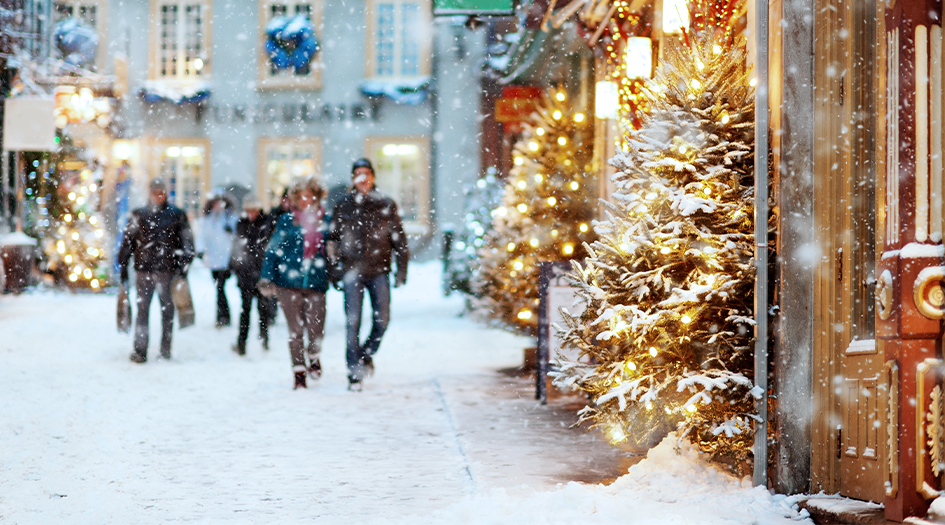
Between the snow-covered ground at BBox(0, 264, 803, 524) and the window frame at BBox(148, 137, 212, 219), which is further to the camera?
the window frame at BBox(148, 137, 212, 219)

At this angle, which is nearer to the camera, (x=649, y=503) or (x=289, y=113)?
(x=649, y=503)

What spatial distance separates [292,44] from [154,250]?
1806 centimetres

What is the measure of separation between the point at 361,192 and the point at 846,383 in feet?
18.7

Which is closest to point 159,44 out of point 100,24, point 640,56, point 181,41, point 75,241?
point 181,41

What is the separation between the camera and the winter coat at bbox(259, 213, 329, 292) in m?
10.2

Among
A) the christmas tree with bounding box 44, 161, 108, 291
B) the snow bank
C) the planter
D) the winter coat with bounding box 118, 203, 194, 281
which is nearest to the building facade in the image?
the christmas tree with bounding box 44, 161, 108, 291

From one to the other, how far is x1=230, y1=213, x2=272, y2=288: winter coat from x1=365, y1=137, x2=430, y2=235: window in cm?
1520

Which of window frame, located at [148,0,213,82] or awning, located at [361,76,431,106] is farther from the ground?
window frame, located at [148,0,213,82]

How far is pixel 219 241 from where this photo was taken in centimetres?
1538

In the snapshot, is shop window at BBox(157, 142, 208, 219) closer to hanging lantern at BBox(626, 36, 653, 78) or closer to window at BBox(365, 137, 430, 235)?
window at BBox(365, 137, 430, 235)

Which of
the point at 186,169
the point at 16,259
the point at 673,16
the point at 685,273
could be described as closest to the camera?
the point at 685,273

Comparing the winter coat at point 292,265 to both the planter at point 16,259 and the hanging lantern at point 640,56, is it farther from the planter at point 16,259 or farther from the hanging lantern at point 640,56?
the planter at point 16,259

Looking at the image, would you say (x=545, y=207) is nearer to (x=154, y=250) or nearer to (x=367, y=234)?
(x=367, y=234)

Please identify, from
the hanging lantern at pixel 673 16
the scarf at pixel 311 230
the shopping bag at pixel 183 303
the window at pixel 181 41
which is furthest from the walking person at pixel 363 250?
the window at pixel 181 41
